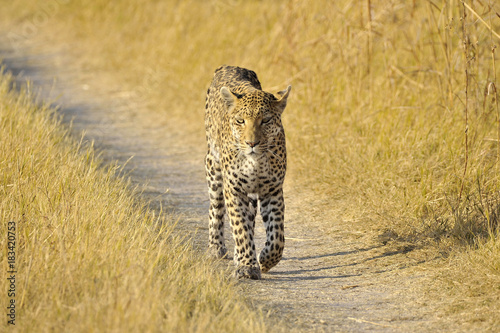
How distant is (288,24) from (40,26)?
30.3 feet

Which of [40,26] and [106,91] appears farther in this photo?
[40,26]

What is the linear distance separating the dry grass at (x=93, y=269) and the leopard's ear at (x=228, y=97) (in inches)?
43.4

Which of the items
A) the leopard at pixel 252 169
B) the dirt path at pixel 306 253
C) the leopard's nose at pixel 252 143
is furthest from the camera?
the leopard at pixel 252 169

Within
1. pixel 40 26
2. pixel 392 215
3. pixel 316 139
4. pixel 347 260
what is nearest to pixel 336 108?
pixel 316 139

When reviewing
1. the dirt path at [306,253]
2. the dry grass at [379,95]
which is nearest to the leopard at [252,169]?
the dirt path at [306,253]

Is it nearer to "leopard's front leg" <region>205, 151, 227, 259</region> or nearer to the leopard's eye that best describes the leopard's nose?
the leopard's eye

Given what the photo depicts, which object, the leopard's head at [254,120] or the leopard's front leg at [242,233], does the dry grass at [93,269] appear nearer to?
the leopard's front leg at [242,233]

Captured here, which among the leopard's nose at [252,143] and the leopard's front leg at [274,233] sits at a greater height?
the leopard's nose at [252,143]

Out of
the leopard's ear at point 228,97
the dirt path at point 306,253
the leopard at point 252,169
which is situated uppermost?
the leopard's ear at point 228,97

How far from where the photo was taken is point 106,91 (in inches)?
474

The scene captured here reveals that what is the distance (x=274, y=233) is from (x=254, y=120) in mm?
873

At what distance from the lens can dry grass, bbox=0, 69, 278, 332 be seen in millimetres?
3770

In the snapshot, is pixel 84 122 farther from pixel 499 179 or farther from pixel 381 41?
pixel 499 179

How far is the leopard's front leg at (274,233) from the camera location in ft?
17.6
